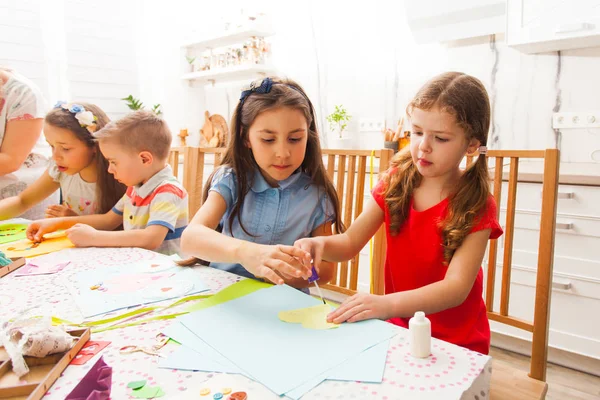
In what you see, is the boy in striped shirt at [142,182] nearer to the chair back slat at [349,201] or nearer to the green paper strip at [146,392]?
the chair back slat at [349,201]

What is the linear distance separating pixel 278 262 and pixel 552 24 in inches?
75.7

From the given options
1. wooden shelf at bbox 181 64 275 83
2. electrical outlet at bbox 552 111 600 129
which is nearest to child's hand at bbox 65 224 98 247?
electrical outlet at bbox 552 111 600 129

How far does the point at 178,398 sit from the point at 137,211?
104 centimetres

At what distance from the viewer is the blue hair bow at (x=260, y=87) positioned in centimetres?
108

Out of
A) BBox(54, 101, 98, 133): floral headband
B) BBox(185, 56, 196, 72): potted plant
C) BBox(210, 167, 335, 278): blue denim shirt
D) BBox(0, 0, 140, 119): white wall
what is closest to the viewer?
BBox(210, 167, 335, 278): blue denim shirt

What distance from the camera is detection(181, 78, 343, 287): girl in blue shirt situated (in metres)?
1.06

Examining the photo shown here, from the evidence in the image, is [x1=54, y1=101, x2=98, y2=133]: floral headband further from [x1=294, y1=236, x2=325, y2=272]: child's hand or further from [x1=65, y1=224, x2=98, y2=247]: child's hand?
[x1=294, y1=236, x2=325, y2=272]: child's hand

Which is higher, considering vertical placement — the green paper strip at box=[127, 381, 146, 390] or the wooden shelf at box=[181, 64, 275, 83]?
the wooden shelf at box=[181, 64, 275, 83]

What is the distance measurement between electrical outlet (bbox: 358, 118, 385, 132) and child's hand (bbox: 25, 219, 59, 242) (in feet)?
6.80

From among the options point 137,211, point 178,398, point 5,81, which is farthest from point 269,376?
point 5,81

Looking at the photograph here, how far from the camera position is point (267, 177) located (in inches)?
46.8

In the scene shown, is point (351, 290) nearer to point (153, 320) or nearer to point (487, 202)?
point (487, 202)

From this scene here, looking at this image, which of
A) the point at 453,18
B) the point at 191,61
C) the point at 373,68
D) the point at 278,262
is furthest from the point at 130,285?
the point at 191,61

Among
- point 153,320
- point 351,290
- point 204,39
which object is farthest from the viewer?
point 204,39
